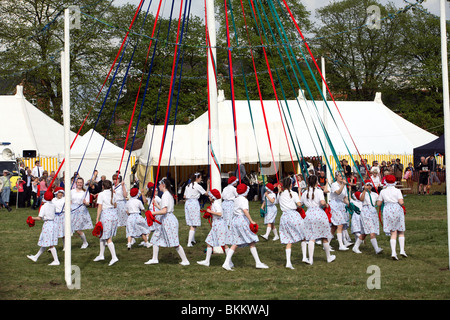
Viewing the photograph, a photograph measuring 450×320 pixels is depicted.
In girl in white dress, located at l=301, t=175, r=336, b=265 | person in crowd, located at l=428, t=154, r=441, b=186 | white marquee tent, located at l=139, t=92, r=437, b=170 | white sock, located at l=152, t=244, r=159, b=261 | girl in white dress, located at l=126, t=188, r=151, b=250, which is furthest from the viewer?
person in crowd, located at l=428, t=154, r=441, b=186

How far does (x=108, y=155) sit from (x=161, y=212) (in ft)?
49.3

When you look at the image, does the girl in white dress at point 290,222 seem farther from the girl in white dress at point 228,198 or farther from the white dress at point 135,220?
the white dress at point 135,220

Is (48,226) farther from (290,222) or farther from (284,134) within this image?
(284,134)

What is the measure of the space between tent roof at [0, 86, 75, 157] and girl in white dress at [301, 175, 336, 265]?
18.9 m

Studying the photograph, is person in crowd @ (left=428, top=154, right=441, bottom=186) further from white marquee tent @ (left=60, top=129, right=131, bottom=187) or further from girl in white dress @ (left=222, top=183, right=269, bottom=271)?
girl in white dress @ (left=222, top=183, right=269, bottom=271)

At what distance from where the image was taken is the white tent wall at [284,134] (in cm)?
2369

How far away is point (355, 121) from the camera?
101 feet

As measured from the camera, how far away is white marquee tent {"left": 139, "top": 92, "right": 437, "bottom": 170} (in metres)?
23.7

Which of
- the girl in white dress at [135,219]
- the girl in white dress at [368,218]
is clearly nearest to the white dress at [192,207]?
the girl in white dress at [135,219]

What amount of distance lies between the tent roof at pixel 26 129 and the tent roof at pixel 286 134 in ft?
19.8

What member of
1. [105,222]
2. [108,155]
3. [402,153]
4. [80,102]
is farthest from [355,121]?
[105,222]

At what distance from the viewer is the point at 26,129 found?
2814cm

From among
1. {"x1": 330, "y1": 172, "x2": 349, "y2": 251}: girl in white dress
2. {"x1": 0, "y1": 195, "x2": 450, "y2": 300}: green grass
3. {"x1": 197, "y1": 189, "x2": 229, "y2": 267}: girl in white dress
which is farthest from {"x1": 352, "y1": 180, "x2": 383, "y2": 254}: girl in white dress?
{"x1": 197, "y1": 189, "x2": 229, "y2": 267}: girl in white dress

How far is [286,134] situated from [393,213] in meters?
9.92
